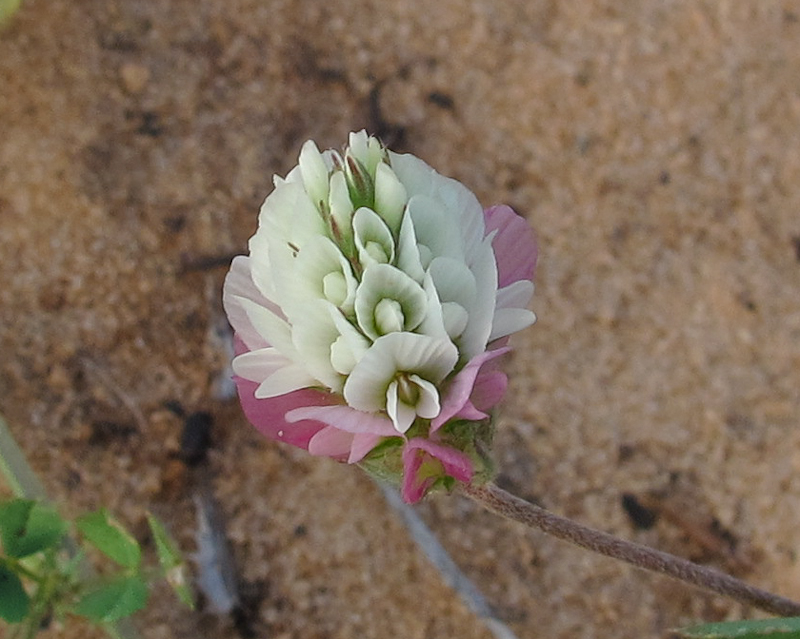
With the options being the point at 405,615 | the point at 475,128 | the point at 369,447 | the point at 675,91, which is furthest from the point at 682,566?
the point at 675,91

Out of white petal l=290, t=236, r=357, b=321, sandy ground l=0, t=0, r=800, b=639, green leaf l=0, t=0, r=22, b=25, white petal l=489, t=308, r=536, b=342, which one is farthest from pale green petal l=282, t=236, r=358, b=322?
green leaf l=0, t=0, r=22, b=25

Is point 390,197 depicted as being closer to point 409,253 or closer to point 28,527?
point 409,253

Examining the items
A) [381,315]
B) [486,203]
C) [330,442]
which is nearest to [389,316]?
[381,315]

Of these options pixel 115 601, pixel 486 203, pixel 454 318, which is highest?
pixel 454 318

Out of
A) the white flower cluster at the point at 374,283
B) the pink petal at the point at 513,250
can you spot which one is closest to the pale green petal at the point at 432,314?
the white flower cluster at the point at 374,283

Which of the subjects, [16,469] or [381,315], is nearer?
[381,315]

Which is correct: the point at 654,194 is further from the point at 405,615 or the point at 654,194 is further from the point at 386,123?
the point at 405,615

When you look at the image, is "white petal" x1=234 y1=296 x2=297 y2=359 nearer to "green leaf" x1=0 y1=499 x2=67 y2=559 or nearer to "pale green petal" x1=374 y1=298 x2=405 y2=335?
"pale green petal" x1=374 y1=298 x2=405 y2=335
